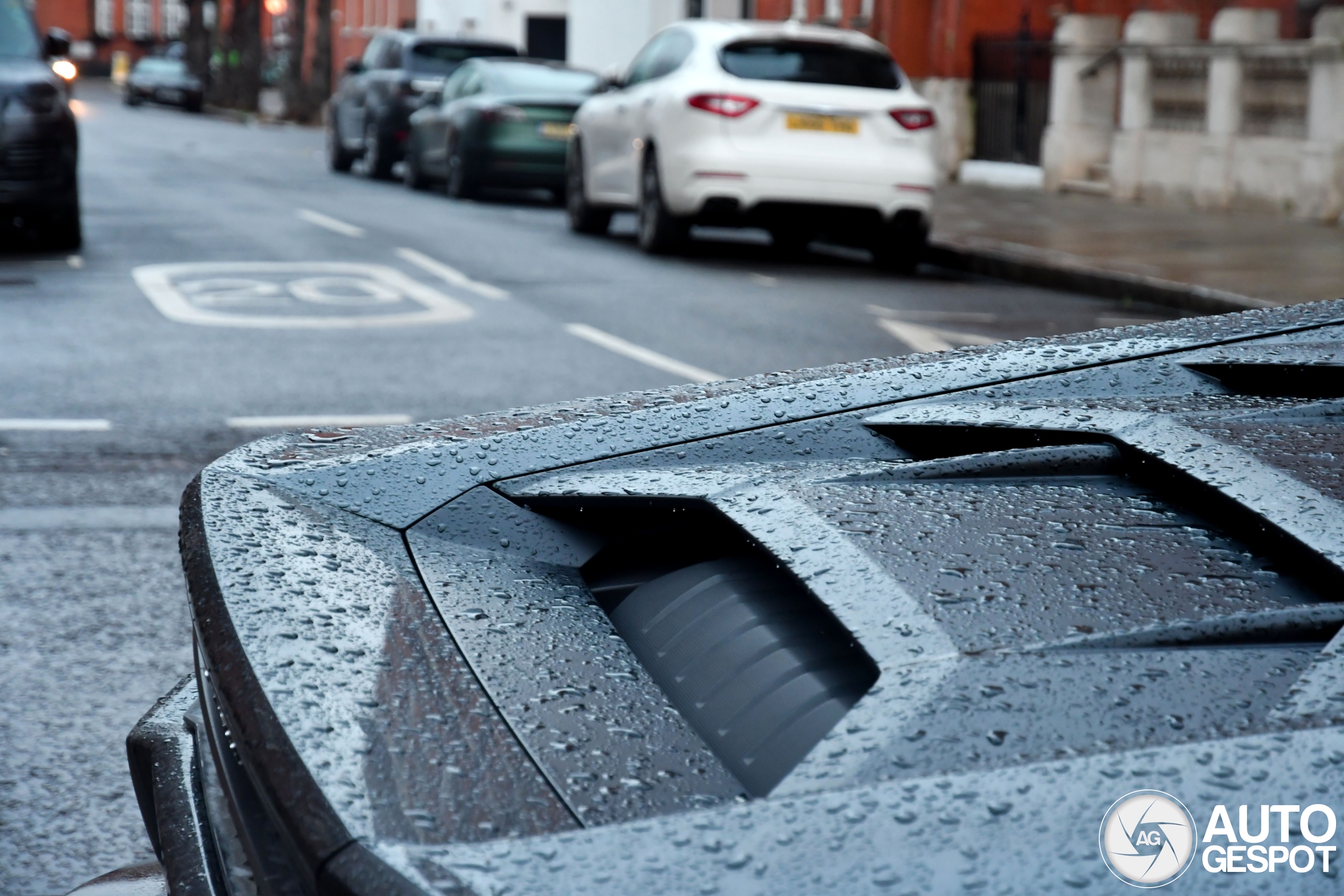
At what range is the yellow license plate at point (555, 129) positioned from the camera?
58.3 ft

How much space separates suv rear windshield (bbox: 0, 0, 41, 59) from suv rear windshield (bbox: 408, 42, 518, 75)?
9.20m

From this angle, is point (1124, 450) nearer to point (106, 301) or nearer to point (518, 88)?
point (106, 301)

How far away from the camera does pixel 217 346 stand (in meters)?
8.52

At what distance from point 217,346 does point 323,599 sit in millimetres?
7230

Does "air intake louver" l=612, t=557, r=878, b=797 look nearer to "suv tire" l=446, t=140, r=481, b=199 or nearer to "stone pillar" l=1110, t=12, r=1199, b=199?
"suv tire" l=446, t=140, r=481, b=199

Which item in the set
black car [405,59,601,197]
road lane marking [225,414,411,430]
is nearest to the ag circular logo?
road lane marking [225,414,411,430]

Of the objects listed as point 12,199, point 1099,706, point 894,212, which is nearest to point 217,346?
point 12,199

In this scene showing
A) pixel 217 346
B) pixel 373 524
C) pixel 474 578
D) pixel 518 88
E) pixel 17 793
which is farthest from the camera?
pixel 518 88

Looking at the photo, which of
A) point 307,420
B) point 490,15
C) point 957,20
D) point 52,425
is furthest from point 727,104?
point 490,15

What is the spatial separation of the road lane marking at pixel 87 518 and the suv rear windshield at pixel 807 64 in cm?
811

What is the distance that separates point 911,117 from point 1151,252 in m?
2.11

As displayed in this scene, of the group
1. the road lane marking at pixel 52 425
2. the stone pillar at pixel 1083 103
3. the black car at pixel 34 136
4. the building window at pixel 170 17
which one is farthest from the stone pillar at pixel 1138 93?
the building window at pixel 170 17

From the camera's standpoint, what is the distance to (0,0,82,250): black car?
36.7 ft

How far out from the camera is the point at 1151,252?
13.1m
